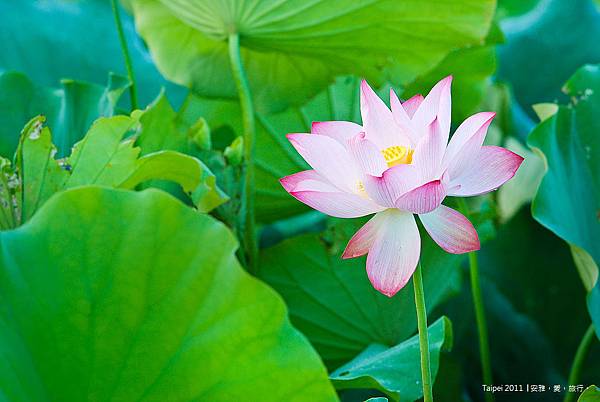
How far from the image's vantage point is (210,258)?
561mm

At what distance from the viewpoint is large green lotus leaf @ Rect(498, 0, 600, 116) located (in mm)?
1573

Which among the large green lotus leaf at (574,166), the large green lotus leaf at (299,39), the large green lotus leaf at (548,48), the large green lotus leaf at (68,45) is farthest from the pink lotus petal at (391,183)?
the large green lotus leaf at (548,48)

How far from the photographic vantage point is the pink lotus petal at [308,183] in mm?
549

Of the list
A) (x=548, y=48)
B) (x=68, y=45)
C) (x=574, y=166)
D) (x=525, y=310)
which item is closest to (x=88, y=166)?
(x=574, y=166)

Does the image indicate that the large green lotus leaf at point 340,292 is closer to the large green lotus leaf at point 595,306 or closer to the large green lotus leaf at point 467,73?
the large green lotus leaf at point 595,306

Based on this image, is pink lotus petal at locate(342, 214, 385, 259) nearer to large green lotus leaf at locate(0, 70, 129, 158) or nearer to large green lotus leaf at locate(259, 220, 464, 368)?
large green lotus leaf at locate(259, 220, 464, 368)

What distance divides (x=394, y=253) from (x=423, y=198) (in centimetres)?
4

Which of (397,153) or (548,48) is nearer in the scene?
(397,153)

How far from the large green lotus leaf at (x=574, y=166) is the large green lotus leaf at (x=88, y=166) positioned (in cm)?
36

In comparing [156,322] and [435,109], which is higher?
[435,109]

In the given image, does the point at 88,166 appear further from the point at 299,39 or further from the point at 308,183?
the point at 299,39

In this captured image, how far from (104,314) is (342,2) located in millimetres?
579

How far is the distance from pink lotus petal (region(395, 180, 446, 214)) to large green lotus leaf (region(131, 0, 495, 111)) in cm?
53

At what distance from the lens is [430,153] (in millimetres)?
514
